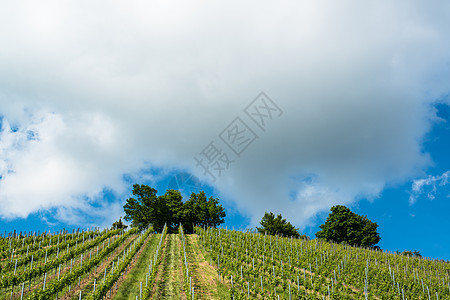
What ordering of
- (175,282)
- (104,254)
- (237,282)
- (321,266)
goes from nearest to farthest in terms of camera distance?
(175,282) < (237,282) < (104,254) < (321,266)

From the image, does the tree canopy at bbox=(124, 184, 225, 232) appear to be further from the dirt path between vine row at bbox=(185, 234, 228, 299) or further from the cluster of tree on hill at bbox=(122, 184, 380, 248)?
the dirt path between vine row at bbox=(185, 234, 228, 299)

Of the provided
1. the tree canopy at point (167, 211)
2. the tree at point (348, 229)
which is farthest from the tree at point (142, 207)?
the tree at point (348, 229)

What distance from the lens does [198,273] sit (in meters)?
22.2

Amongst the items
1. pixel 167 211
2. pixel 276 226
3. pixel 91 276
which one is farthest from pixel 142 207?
pixel 91 276

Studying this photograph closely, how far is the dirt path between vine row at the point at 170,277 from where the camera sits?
17.7 meters

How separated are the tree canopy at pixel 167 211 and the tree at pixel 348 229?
23015 millimetres

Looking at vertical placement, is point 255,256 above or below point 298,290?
above

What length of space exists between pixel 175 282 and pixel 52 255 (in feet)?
48.7

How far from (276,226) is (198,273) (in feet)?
135

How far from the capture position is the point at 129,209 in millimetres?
57500

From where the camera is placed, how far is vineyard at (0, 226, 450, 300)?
17803mm

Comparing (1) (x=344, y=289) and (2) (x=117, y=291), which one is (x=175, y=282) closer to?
(2) (x=117, y=291)

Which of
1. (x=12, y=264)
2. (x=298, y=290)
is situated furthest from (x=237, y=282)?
(x=12, y=264)

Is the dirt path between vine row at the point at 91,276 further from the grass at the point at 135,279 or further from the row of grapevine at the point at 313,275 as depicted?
the row of grapevine at the point at 313,275
